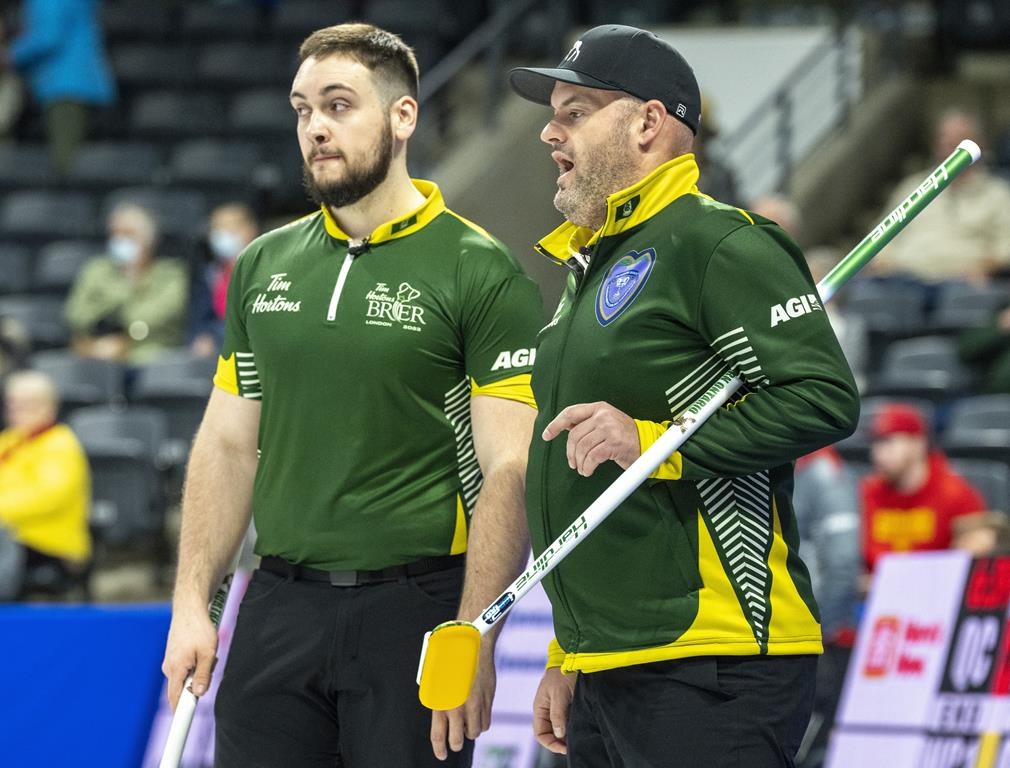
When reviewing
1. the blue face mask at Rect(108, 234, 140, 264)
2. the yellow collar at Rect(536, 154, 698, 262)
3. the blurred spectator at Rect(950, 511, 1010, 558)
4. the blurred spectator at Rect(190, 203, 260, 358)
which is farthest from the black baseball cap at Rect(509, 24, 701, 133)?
the blue face mask at Rect(108, 234, 140, 264)

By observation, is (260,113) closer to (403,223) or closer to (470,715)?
(403,223)

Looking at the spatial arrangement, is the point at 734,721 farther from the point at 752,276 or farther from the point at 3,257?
the point at 3,257

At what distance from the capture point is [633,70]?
3201 mm

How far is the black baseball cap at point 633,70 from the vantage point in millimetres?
3195

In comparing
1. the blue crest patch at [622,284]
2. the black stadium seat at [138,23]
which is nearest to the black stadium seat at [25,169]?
the black stadium seat at [138,23]

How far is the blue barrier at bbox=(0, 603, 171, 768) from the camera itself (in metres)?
6.14

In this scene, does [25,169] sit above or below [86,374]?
above

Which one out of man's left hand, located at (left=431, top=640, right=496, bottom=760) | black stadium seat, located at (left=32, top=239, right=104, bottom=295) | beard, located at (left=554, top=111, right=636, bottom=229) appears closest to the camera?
beard, located at (left=554, top=111, right=636, bottom=229)

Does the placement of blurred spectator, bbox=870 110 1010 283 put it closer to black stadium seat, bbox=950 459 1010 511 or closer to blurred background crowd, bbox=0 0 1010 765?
blurred background crowd, bbox=0 0 1010 765

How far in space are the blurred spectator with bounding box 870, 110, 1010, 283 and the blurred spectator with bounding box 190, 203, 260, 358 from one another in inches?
141

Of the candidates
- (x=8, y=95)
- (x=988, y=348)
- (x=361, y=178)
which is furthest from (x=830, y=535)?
(x=8, y=95)

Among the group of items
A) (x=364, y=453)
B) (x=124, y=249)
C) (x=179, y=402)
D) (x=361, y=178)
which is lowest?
(x=179, y=402)

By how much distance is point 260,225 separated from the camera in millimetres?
11516

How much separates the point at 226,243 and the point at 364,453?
23.1 ft
